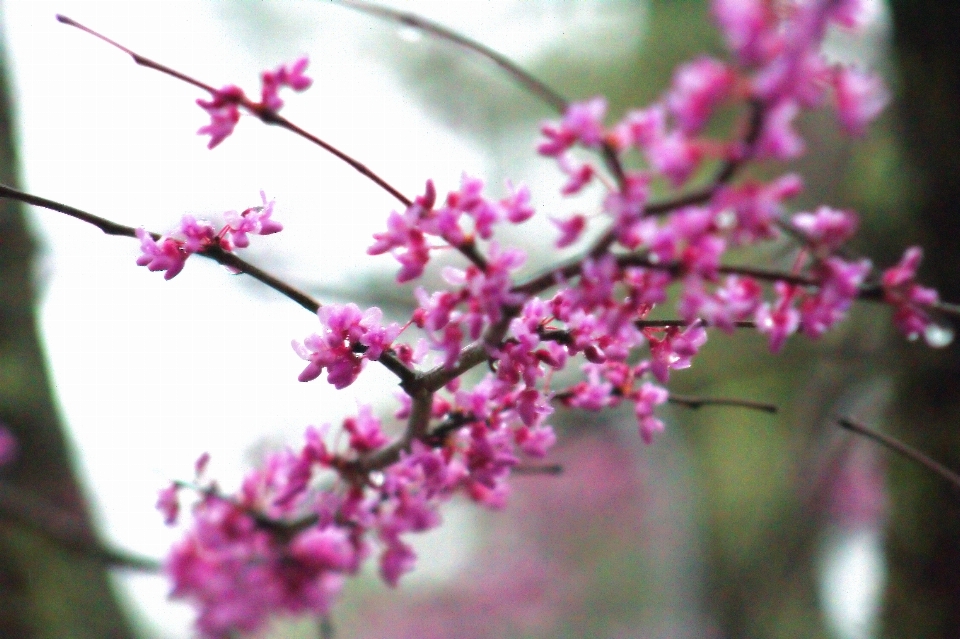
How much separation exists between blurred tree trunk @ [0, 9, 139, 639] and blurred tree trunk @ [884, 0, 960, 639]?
2.49m

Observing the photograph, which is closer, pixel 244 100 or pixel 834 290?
pixel 834 290

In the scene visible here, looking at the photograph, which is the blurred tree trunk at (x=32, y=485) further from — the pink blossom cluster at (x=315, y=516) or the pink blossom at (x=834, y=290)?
the pink blossom at (x=834, y=290)

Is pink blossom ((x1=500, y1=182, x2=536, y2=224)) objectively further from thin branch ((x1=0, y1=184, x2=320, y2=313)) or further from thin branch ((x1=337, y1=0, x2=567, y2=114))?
thin branch ((x1=0, y1=184, x2=320, y2=313))

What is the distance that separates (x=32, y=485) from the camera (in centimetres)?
291

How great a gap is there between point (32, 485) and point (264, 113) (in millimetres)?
2592

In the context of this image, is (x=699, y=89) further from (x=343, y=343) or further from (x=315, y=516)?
(x=315, y=516)

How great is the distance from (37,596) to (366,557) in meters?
1.87

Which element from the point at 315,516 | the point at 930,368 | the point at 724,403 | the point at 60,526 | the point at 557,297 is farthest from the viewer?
the point at 60,526

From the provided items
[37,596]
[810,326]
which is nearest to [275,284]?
[810,326]

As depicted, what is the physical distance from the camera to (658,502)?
596cm

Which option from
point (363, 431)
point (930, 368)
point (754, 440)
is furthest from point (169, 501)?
point (754, 440)

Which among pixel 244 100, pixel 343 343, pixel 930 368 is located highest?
pixel 930 368

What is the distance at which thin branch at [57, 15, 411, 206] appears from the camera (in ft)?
2.66

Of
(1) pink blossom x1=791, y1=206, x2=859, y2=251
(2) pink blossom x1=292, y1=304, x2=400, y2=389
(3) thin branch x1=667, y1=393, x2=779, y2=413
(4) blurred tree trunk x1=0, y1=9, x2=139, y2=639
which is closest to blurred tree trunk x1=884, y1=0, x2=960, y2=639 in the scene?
(3) thin branch x1=667, y1=393, x2=779, y2=413
